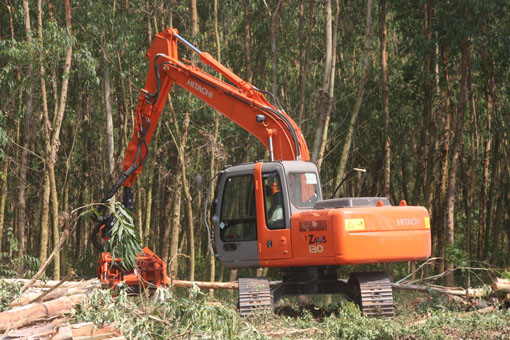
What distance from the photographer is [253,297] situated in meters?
11.3

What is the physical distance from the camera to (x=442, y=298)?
40.0 ft

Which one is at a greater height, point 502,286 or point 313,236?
point 313,236

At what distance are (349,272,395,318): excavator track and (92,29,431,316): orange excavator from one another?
0.02m

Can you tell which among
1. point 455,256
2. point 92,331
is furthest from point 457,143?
point 92,331

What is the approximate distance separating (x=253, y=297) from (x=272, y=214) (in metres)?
1.32

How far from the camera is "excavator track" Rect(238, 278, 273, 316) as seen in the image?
36.7 ft

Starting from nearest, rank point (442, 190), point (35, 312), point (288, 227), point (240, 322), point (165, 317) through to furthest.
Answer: point (35, 312), point (165, 317), point (240, 322), point (288, 227), point (442, 190)

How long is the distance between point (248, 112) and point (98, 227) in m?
3.36

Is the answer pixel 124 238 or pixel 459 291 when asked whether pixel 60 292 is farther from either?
pixel 459 291

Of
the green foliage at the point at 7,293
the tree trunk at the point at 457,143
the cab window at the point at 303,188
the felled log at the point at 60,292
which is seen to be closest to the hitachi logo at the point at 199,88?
the cab window at the point at 303,188

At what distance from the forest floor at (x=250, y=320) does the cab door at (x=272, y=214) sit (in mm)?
975

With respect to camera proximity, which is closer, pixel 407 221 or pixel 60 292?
pixel 60 292

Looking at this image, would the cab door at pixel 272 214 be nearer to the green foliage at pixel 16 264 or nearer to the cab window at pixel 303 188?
the cab window at pixel 303 188

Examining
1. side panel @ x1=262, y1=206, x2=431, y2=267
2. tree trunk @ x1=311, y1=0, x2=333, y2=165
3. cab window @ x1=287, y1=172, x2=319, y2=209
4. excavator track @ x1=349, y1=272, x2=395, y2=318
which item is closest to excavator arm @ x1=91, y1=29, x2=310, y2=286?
cab window @ x1=287, y1=172, x2=319, y2=209
